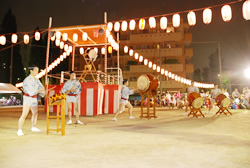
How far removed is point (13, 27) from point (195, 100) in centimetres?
3183

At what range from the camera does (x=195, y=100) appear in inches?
316

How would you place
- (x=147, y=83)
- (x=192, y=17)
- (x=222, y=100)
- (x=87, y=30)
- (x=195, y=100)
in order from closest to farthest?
1. (x=147, y=83)
2. (x=195, y=100)
3. (x=222, y=100)
4. (x=192, y=17)
5. (x=87, y=30)

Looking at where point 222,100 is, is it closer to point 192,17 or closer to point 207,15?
point 207,15

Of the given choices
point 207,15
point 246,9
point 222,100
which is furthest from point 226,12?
point 222,100

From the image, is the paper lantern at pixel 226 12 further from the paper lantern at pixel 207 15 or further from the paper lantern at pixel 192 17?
the paper lantern at pixel 192 17

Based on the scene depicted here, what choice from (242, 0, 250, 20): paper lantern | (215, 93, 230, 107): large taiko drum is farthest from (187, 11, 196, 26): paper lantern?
(215, 93, 230, 107): large taiko drum

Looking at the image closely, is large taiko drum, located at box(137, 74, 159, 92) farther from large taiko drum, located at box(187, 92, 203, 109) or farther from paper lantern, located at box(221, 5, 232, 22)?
paper lantern, located at box(221, 5, 232, 22)

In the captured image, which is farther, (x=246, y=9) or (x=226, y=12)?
(x=226, y=12)

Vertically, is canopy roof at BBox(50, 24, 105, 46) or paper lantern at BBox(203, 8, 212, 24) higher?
paper lantern at BBox(203, 8, 212, 24)

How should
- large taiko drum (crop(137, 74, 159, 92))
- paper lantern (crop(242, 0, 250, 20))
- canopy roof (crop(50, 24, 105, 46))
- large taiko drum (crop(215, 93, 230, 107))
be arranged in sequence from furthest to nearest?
canopy roof (crop(50, 24, 105, 46)) < large taiko drum (crop(215, 93, 230, 107)) < paper lantern (crop(242, 0, 250, 20)) < large taiko drum (crop(137, 74, 159, 92))

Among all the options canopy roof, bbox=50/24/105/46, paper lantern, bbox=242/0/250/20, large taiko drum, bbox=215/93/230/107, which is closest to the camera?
paper lantern, bbox=242/0/250/20

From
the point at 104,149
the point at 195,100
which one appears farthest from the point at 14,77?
the point at 104,149

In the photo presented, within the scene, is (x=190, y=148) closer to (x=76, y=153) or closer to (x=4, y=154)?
(x=76, y=153)

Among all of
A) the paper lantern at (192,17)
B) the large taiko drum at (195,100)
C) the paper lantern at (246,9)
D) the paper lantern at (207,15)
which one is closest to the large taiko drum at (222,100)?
the large taiko drum at (195,100)
